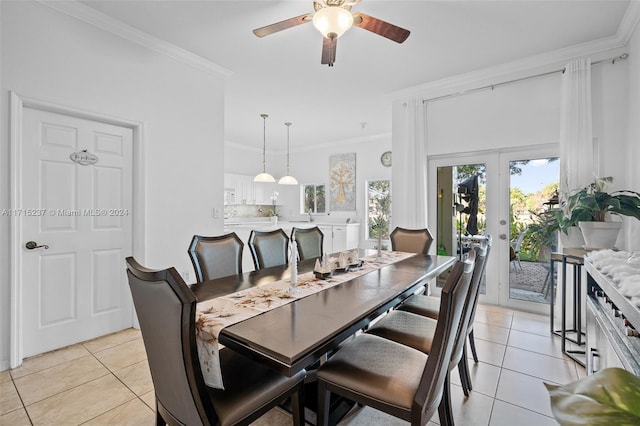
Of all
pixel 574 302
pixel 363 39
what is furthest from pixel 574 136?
pixel 363 39

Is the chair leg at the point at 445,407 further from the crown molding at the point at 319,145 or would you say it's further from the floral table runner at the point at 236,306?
the crown molding at the point at 319,145

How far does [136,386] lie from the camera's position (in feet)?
6.54

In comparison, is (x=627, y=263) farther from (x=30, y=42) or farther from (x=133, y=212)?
(x=30, y=42)

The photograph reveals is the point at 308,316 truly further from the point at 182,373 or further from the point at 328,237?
the point at 328,237

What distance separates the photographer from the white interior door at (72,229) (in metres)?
2.35

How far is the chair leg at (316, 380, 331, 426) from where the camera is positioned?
4.43 feet

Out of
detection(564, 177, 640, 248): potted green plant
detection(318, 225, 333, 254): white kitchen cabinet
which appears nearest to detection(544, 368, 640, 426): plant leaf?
detection(564, 177, 640, 248): potted green plant

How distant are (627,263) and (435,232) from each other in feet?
9.03

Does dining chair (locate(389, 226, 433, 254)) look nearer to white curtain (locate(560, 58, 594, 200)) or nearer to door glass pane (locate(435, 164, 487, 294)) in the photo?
door glass pane (locate(435, 164, 487, 294))

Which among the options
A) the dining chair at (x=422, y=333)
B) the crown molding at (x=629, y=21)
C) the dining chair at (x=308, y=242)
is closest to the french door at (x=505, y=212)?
the crown molding at (x=629, y=21)

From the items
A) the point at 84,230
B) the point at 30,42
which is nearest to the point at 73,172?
the point at 84,230

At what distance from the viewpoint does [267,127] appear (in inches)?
226

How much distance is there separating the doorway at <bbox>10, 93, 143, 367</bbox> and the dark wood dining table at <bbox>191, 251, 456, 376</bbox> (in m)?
1.61

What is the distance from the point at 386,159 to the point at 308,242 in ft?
12.4
